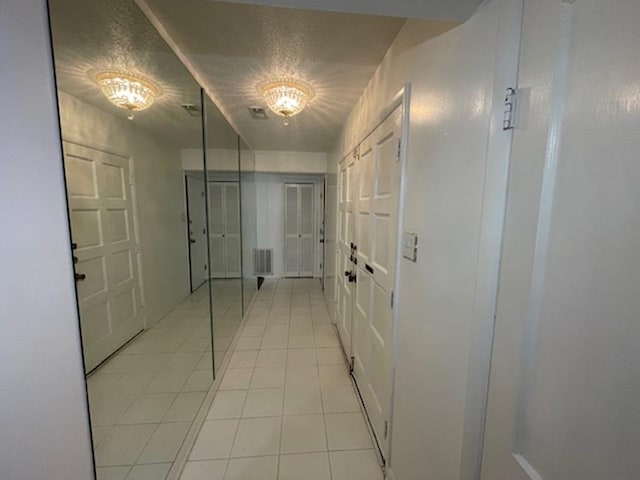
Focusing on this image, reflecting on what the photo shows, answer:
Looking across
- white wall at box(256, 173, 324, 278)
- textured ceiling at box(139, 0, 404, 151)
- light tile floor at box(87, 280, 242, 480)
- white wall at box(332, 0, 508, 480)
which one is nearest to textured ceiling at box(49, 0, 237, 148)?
textured ceiling at box(139, 0, 404, 151)

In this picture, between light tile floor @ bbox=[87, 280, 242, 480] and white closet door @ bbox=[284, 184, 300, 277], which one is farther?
white closet door @ bbox=[284, 184, 300, 277]

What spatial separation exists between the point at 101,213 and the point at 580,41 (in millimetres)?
1450

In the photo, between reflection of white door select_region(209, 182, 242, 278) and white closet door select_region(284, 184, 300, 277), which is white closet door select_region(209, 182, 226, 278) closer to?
reflection of white door select_region(209, 182, 242, 278)

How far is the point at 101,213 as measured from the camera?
99cm

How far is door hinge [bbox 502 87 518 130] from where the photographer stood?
2.01 feet

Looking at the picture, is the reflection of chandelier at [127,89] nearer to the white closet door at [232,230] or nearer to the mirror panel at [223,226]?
the mirror panel at [223,226]

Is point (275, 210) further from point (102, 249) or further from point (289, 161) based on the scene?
point (102, 249)

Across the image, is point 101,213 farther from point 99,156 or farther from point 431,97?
point 431,97

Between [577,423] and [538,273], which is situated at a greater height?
[538,273]

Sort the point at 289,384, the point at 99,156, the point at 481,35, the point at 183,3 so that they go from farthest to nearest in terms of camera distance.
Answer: the point at 289,384, the point at 183,3, the point at 99,156, the point at 481,35

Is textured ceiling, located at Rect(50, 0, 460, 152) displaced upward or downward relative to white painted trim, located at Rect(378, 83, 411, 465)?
upward

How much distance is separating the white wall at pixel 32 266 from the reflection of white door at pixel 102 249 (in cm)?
8

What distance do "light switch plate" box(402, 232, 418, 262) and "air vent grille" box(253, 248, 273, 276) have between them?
4266mm

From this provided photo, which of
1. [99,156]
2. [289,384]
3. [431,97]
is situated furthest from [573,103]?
[289,384]
